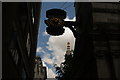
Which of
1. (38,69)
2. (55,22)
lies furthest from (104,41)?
(38,69)

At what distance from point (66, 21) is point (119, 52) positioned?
7528 mm

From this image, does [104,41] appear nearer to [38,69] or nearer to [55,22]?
[55,22]

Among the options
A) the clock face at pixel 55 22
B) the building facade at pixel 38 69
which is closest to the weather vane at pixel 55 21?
the clock face at pixel 55 22

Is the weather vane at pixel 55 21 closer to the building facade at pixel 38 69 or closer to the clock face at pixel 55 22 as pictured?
the clock face at pixel 55 22

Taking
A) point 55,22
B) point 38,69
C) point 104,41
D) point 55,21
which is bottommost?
point 38,69

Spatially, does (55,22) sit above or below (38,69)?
above

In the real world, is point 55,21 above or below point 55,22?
above

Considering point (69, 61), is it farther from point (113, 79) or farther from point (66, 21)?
point (113, 79)

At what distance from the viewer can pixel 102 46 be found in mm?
12484

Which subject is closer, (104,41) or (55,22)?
(104,41)

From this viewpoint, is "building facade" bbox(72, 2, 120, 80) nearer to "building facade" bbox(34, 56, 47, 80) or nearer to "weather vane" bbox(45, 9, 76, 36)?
"weather vane" bbox(45, 9, 76, 36)

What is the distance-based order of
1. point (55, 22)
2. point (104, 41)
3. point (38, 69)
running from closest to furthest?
1. point (104, 41)
2. point (55, 22)
3. point (38, 69)

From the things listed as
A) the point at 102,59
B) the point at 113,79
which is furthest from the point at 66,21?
the point at 113,79

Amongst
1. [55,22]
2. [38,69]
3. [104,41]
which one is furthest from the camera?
[38,69]
